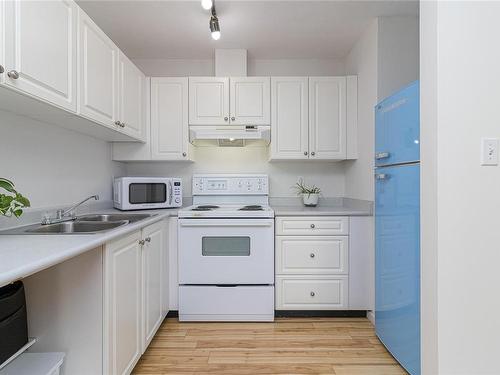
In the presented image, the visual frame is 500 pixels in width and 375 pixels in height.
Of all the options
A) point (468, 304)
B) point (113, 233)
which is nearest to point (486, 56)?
point (468, 304)

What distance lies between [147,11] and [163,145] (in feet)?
3.52

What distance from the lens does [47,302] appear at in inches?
50.3

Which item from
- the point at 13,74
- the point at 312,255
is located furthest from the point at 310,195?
the point at 13,74

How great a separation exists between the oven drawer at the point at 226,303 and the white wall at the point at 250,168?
105 centimetres

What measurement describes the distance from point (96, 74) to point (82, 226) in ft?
3.11

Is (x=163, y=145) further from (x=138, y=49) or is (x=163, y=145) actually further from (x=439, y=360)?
(x=439, y=360)

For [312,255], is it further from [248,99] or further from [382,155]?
[248,99]

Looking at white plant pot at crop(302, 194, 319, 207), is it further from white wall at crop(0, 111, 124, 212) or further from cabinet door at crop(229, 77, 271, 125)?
white wall at crop(0, 111, 124, 212)

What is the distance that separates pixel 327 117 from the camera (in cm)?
270

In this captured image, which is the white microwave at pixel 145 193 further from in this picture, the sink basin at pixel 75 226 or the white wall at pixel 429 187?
the white wall at pixel 429 187

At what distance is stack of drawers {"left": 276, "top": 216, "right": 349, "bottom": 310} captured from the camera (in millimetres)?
2395

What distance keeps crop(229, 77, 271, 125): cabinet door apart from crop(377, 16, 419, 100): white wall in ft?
3.16

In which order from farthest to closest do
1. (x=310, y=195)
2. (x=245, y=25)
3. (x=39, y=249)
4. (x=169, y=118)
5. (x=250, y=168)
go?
(x=250, y=168)
(x=310, y=195)
(x=169, y=118)
(x=245, y=25)
(x=39, y=249)

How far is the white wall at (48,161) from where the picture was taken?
5.09 ft
